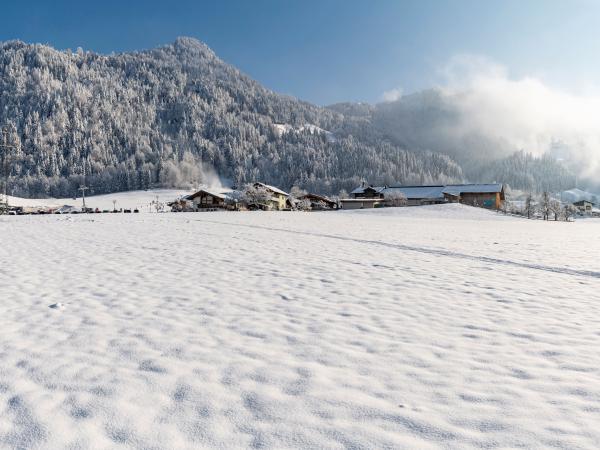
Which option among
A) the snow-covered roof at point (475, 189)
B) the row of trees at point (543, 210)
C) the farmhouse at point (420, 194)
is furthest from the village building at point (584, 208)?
the farmhouse at point (420, 194)

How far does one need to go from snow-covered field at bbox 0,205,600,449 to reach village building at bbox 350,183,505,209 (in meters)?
107

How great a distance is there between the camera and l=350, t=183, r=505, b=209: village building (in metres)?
108

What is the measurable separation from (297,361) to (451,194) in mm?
114549

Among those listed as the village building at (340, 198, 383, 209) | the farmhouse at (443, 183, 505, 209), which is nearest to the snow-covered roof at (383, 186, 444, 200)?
the farmhouse at (443, 183, 505, 209)

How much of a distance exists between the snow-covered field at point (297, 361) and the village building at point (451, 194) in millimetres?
107223

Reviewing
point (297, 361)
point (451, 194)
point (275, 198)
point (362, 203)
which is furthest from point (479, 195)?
point (297, 361)

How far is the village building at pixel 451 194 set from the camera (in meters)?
108

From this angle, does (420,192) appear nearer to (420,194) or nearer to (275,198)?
(420,194)

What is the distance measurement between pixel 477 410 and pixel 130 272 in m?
9.80

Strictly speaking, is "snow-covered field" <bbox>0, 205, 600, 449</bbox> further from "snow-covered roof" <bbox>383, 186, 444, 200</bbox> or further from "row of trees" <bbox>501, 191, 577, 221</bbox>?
"snow-covered roof" <bbox>383, 186, 444, 200</bbox>

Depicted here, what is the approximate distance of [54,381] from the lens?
13.2 feet

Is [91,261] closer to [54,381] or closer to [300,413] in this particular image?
[54,381]

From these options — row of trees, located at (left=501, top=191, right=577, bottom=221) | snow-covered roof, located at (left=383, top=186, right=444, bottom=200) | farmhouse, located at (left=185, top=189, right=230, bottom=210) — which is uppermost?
snow-covered roof, located at (left=383, top=186, right=444, bottom=200)

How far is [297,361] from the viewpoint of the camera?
15.0 feet
